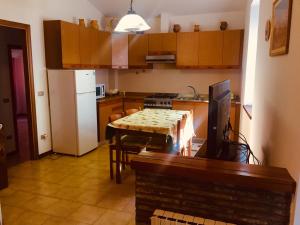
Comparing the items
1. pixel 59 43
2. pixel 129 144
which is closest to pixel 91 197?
pixel 129 144

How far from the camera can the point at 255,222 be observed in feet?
4.75

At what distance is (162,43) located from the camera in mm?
5348

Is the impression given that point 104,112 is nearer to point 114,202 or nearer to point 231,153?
point 114,202

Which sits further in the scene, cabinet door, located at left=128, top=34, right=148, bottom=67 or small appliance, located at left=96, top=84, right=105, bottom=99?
cabinet door, located at left=128, top=34, right=148, bottom=67

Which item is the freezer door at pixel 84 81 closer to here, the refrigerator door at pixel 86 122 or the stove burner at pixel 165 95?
the refrigerator door at pixel 86 122

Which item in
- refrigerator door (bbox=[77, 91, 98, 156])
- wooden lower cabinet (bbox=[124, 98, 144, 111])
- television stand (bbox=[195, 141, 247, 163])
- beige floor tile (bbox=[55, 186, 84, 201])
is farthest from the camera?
wooden lower cabinet (bbox=[124, 98, 144, 111])

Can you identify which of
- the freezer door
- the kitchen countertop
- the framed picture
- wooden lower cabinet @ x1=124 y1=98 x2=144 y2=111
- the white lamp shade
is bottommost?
wooden lower cabinet @ x1=124 y1=98 x2=144 y2=111

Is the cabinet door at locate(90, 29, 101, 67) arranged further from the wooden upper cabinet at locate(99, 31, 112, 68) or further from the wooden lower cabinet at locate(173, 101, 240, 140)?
the wooden lower cabinet at locate(173, 101, 240, 140)

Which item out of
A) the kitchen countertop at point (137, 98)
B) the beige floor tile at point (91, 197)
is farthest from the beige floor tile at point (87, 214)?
the kitchen countertop at point (137, 98)

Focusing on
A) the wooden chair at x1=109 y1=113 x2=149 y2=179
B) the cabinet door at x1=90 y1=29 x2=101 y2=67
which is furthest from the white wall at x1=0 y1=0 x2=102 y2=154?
the wooden chair at x1=109 y1=113 x2=149 y2=179

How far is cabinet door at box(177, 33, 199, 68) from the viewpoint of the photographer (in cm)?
514

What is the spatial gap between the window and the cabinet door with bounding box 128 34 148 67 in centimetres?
223

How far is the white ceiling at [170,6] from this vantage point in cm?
490

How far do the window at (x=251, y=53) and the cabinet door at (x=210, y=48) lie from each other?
3.22ft
